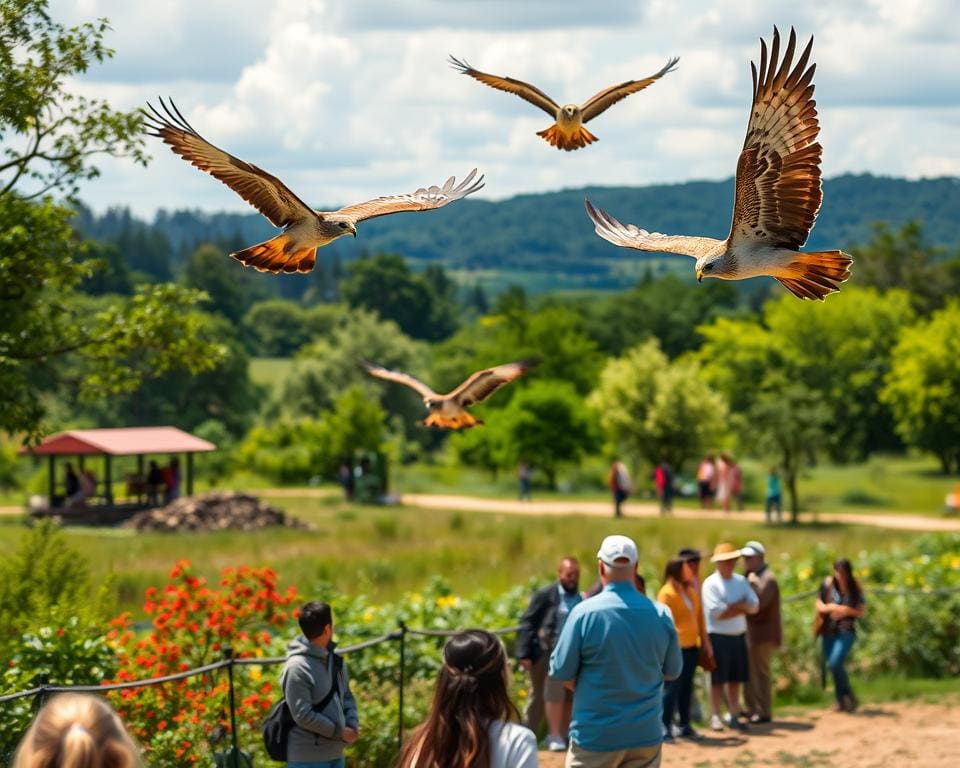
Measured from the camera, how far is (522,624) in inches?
439

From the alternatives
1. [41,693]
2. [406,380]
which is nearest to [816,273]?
[406,380]

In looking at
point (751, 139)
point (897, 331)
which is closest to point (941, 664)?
point (751, 139)

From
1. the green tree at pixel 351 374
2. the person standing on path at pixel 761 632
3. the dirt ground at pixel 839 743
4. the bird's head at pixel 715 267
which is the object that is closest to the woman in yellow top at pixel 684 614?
the dirt ground at pixel 839 743

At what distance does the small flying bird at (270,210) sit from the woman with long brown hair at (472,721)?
232 cm

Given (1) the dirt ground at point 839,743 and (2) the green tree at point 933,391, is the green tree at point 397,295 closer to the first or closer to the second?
(2) the green tree at point 933,391

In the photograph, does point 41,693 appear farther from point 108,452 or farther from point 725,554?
point 108,452

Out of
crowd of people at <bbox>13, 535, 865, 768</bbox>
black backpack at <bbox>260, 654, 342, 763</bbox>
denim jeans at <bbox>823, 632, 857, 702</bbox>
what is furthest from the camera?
denim jeans at <bbox>823, 632, 857, 702</bbox>

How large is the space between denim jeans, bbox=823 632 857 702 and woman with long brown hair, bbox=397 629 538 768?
8977 millimetres

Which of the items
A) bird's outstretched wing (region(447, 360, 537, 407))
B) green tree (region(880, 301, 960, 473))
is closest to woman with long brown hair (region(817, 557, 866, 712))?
bird's outstretched wing (region(447, 360, 537, 407))

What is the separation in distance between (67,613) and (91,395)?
2789 millimetres

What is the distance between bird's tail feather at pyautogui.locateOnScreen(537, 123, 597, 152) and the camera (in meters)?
6.74

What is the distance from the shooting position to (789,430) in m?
34.6

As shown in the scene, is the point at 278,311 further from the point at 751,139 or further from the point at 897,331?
the point at 751,139

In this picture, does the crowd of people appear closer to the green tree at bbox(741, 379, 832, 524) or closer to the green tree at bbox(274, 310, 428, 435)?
the green tree at bbox(741, 379, 832, 524)
